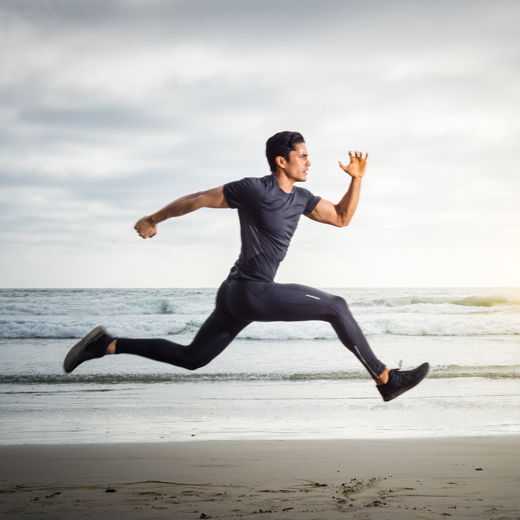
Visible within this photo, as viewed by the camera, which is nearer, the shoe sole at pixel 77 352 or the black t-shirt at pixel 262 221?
the black t-shirt at pixel 262 221

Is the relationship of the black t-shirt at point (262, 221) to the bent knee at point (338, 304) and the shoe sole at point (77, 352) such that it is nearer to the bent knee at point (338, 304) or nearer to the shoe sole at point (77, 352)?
the bent knee at point (338, 304)

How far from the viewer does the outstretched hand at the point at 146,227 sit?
9.64 feet

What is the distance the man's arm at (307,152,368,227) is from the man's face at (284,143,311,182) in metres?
0.23

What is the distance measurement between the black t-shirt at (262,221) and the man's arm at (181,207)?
2.2 inches

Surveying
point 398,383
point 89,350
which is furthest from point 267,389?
point 398,383

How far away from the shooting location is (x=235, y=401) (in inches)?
370

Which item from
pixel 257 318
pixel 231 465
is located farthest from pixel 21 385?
pixel 257 318

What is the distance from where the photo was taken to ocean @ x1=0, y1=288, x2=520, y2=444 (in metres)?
7.60

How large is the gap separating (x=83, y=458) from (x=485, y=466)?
4.13m

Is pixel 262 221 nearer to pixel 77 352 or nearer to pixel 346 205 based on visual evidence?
pixel 346 205

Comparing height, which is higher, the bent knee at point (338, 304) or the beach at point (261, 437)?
the bent knee at point (338, 304)

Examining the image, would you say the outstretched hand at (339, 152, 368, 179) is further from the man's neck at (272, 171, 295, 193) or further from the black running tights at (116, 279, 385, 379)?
the black running tights at (116, 279, 385, 379)

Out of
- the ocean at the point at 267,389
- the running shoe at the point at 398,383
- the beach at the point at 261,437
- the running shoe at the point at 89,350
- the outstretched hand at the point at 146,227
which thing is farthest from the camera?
the ocean at the point at 267,389

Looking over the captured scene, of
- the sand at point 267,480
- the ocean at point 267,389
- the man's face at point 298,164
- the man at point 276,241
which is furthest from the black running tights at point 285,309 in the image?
the ocean at point 267,389
